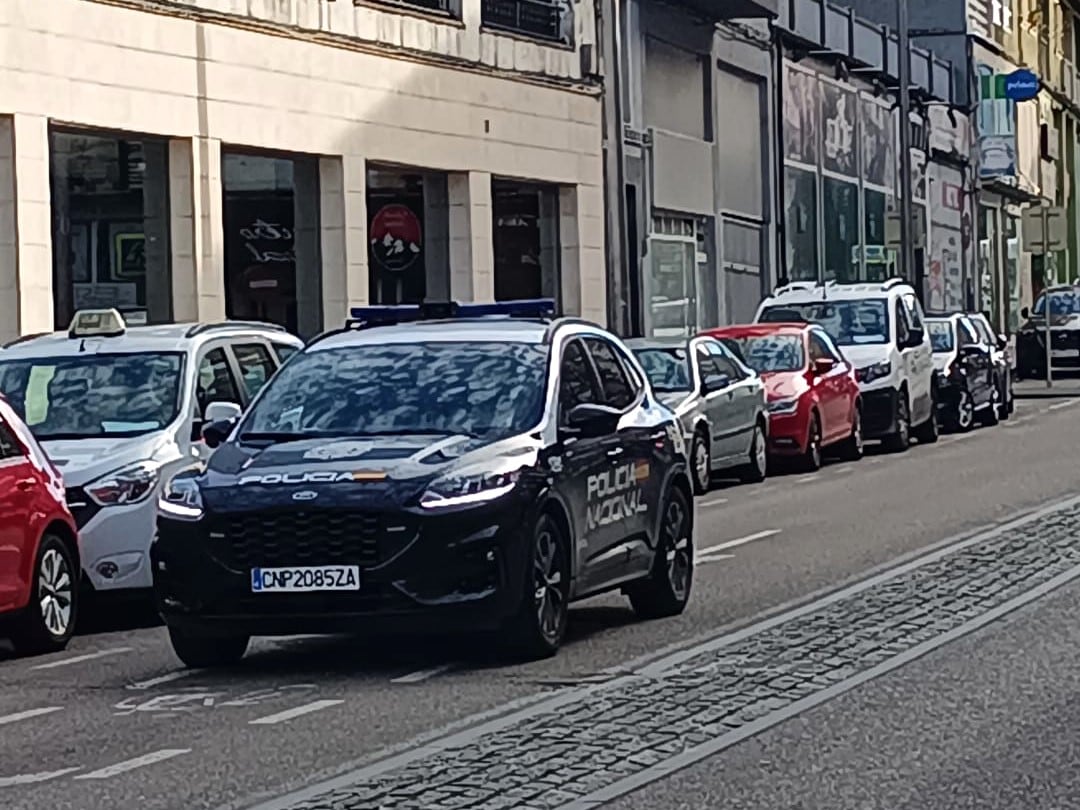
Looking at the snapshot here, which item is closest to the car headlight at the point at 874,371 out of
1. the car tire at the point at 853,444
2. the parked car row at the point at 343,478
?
the car tire at the point at 853,444

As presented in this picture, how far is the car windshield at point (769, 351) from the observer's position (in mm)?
29234

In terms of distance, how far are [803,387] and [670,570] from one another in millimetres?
14320

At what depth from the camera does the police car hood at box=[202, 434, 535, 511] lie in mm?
12047

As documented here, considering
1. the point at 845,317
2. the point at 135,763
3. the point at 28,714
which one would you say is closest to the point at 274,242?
the point at 845,317

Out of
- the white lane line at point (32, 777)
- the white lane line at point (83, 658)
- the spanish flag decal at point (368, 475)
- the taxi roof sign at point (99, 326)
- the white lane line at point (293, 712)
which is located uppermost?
the taxi roof sign at point (99, 326)

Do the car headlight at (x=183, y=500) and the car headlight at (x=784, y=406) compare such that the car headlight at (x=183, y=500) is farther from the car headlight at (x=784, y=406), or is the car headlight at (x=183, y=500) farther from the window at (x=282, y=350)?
the car headlight at (x=784, y=406)

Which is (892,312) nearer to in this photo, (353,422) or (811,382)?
(811,382)

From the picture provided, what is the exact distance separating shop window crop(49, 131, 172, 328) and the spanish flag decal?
15936 millimetres

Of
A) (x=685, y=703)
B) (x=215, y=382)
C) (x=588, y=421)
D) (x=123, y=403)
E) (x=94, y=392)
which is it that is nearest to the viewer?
(x=685, y=703)

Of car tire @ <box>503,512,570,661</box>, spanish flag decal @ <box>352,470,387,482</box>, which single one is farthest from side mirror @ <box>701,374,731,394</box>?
spanish flag decal @ <box>352,470,387,482</box>

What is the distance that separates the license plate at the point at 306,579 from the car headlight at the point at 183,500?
442mm

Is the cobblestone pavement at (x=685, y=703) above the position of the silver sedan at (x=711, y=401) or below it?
below

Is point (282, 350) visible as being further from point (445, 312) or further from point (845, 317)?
point (845, 317)

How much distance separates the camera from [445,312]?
15.3 meters
